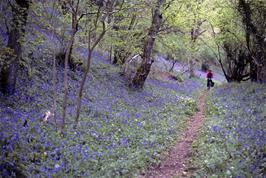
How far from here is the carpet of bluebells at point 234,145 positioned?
7992 millimetres

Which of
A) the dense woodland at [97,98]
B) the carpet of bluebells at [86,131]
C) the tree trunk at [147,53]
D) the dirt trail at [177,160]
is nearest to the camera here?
the carpet of bluebells at [86,131]

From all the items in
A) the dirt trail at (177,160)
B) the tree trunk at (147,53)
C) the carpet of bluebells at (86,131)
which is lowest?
the dirt trail at (177,160)

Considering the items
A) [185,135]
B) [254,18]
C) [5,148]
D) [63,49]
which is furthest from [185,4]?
[5,148]

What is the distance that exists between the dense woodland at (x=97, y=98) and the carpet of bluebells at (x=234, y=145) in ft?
0.13

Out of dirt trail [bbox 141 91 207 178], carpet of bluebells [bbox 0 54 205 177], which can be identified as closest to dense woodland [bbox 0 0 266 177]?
carpet of bluebells [bbox 0 54 205 177]

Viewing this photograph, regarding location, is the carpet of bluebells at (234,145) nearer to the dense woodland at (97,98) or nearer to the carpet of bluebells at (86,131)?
the dense woodland at (97,98)

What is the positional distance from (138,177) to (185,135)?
5.11 metres

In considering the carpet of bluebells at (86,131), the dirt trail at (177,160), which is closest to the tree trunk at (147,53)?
the carpet of bluebells at (86,131)

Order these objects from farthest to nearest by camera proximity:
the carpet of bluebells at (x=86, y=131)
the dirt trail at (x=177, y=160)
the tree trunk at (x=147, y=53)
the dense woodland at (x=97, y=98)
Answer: the tree trunk at (x=147, y=53) → the dirt trail at (x=177, y=160) → the dense woodland at (x=97, y=98) → the carpet of bluebells at (x=86, y=131)

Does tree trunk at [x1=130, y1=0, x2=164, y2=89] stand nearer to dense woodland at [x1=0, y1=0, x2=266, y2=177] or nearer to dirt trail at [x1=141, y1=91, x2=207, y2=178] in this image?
dense woodland at [x1=0, y1=0, x2=266, y2=177]

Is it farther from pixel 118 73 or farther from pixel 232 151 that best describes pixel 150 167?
pixel 118 73

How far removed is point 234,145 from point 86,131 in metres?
4.89

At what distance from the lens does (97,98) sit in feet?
57.1

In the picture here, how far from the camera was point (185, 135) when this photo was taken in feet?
44.0
